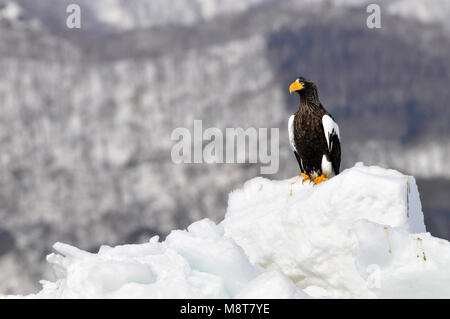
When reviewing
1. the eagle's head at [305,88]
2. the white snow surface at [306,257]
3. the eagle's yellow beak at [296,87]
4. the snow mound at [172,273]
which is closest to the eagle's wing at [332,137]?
the eagle's head at [305,88]

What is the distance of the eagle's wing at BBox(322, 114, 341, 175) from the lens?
36.5 feet

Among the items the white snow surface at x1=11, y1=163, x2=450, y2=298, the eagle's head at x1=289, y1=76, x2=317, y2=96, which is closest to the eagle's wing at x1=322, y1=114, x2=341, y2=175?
the eagle's head at x1=289, y1=76, x2=317, y2=96

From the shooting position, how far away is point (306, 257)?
8398 mm

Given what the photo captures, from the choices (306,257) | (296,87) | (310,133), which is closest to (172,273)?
(306,257)

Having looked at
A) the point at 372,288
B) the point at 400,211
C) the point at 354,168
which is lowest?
the point at 372,288

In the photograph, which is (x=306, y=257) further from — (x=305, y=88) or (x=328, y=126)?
(x=305, y=88)

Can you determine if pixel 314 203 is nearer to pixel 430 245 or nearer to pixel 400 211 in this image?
pixel 400 211

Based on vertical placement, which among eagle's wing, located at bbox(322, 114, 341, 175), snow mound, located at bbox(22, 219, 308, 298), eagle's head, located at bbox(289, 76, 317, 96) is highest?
eagle's head, located at bbox(289, 76, 317, 96)

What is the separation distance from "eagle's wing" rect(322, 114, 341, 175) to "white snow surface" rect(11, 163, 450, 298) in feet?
8.19

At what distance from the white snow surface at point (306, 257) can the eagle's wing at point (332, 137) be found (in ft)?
8.19

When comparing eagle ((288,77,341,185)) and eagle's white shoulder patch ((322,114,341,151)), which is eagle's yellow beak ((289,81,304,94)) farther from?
eagle's white shoulder patch ((322,114,341,151))
